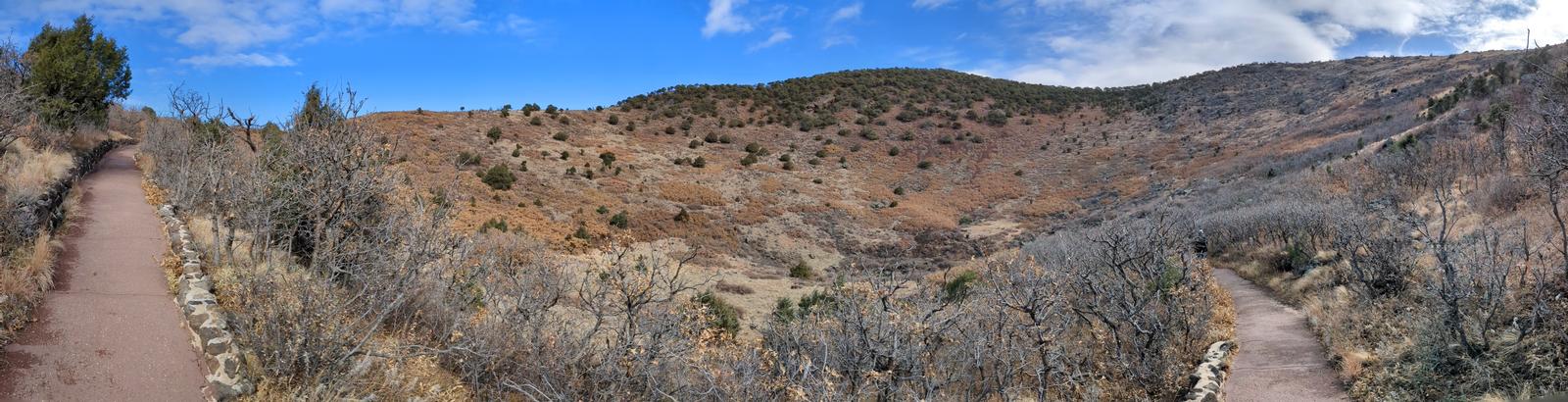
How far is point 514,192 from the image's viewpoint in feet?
99.2

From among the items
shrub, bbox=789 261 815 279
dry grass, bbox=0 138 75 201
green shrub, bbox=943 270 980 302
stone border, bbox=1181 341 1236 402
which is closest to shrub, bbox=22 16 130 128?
dry grass, bbox=0 138 75 201

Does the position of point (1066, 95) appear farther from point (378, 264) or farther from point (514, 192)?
point (378, 264)

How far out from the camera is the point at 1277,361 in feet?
36.5

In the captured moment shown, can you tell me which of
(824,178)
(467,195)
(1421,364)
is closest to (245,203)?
(467,195)

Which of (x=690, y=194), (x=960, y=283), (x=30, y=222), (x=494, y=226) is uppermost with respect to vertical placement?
(x=30, y=222)

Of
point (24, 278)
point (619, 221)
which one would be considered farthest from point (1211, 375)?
point (619, 221)

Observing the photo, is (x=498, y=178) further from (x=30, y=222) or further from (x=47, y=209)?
(x=30, y=222)

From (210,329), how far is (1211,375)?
13.0 meters

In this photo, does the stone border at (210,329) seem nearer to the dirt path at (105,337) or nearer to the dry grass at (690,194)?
the dirt path at (105,337)

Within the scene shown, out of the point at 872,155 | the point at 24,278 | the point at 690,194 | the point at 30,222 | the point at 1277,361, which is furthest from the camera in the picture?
the point at 872,155

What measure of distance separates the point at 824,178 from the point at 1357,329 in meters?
34.1

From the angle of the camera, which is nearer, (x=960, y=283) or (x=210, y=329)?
(x=210, y=329)

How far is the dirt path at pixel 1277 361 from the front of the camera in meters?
9.88

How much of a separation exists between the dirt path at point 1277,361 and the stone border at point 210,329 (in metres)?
12.2
